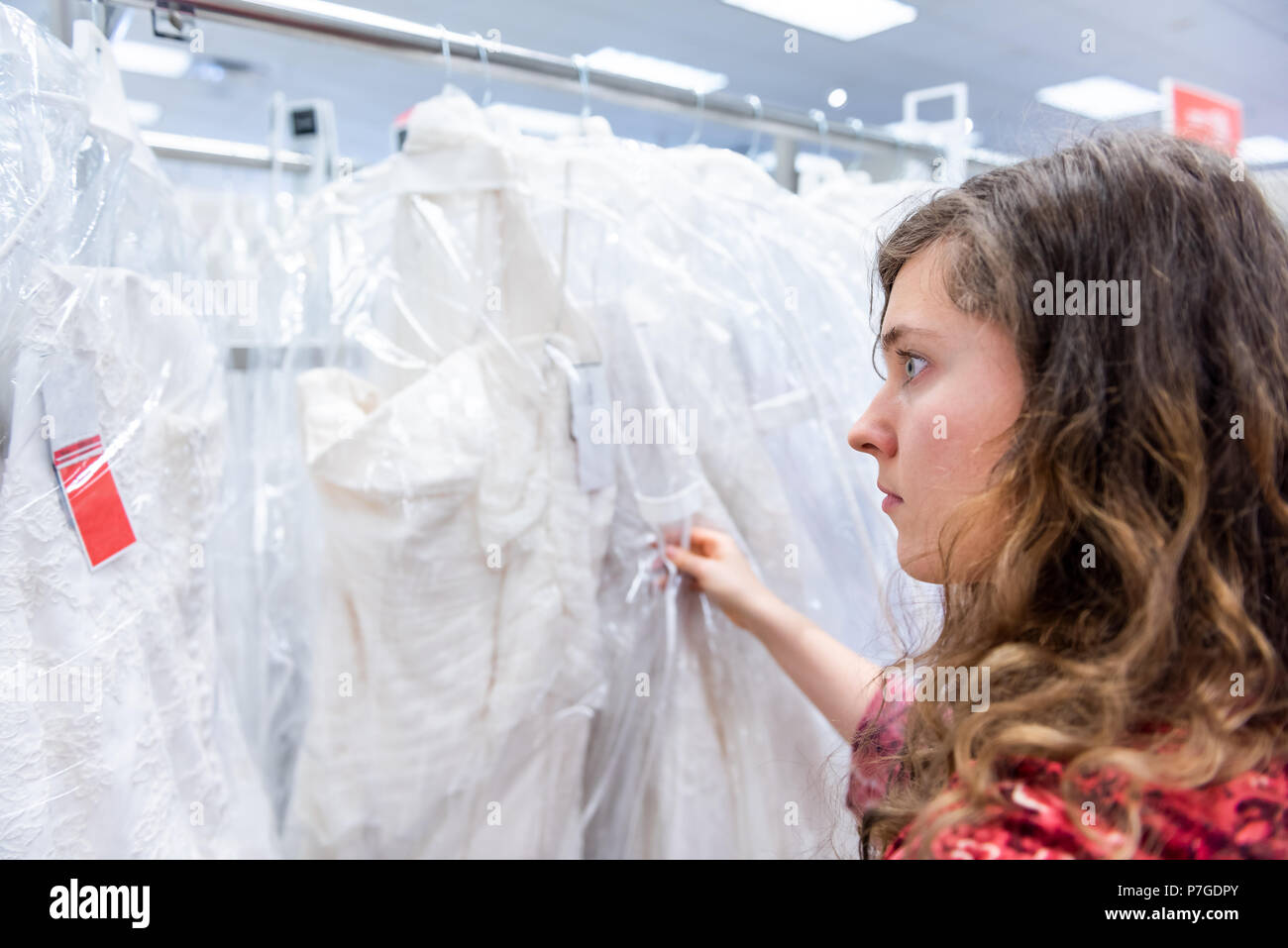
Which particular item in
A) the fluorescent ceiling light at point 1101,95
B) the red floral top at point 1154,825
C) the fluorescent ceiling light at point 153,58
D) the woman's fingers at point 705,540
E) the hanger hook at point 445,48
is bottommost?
the red floral top at point 1154,825

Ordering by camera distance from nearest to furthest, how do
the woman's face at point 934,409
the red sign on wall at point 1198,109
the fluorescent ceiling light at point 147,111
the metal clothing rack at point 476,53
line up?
the woman's face at point 934,409 → the metal clothing rack at point 476,53 → the red sign on wall at point 1198,109 → the fluorescent ceiling light at point 147,111

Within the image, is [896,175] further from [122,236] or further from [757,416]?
[122,236]

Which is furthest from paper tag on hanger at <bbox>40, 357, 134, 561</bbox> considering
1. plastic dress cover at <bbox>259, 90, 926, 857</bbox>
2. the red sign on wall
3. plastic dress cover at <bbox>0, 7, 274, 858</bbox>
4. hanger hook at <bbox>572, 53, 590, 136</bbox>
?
the red sign on wall

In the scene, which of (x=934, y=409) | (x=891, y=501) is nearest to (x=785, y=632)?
(x=891, y=501)

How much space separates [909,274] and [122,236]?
1.88ft

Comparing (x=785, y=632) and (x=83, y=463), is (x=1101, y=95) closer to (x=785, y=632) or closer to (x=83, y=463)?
(x=785, y=632)

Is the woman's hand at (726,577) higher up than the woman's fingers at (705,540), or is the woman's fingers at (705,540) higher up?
the woman's fingers at (705,540)

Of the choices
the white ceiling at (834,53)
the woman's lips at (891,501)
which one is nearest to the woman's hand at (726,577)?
the woman's lips at (891,501)

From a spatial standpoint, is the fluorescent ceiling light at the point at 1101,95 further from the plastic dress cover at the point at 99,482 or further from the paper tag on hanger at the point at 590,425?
the plastic dress cover at the point at 99,482

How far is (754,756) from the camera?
2.72 ft

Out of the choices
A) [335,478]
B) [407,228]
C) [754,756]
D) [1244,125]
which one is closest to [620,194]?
[407,228]

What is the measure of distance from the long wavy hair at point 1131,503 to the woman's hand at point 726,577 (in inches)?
11.8

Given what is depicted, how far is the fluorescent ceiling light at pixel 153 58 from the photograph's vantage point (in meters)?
4.16

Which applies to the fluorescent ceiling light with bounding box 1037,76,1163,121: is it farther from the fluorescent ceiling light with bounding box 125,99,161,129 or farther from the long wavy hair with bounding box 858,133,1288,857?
the fluorescent ceiling light with bounding box 125,99,161,129
